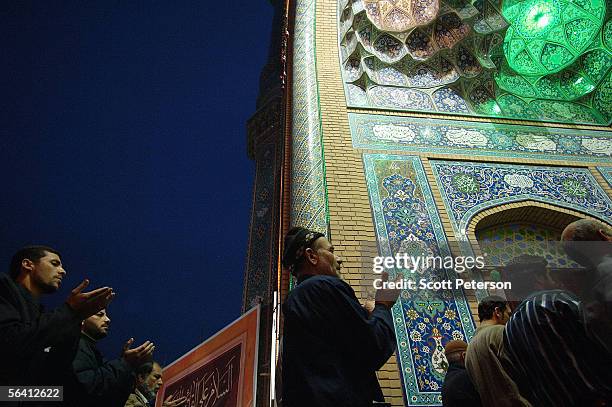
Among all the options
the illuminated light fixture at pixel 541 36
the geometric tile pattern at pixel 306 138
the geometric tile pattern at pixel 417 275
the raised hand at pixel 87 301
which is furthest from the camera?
the illuminated light fixture at pixel 541 36

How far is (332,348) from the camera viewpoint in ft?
5.87

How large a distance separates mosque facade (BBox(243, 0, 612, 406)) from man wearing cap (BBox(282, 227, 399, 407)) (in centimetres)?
189

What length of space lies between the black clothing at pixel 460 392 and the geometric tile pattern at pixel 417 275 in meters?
1.02

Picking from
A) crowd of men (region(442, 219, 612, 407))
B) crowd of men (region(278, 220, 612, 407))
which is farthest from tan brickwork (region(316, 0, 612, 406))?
crowd of men (region(442, 219, 612, 407))

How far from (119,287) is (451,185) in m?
24.8

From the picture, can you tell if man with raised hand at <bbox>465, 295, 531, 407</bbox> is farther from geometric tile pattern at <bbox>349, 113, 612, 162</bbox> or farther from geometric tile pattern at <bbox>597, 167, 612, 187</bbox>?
geometric tile pattern at <bbox>597, 167, 612, 187</bbox>

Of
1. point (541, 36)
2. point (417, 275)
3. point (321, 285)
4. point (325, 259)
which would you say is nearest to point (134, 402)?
point (325, 259)

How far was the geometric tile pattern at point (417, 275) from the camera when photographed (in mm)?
3664

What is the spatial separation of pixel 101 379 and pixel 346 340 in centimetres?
114

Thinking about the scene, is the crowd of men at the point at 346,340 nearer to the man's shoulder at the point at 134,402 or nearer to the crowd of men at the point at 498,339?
the crowd of men at the point at 498,339

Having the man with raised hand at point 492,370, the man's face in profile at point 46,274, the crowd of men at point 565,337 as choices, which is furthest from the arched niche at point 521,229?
the man's face in profile at point 46,274

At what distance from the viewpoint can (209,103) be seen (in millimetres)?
29828

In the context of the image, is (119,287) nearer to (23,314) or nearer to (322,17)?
(322,17)

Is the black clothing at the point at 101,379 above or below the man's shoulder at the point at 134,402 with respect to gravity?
below
